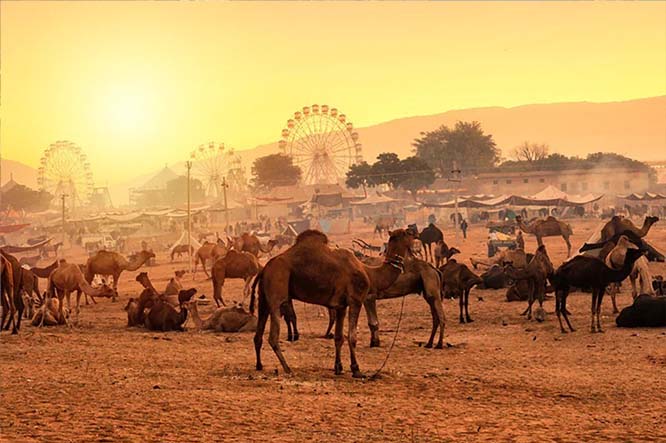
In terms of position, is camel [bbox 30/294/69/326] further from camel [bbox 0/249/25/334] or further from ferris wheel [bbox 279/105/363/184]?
ferris wheel [bbox 279/105/363/184]

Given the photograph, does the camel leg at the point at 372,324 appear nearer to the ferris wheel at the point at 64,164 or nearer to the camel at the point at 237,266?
the camel at the point at 237,266

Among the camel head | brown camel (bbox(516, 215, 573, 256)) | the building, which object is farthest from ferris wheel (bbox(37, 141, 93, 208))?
the camel head

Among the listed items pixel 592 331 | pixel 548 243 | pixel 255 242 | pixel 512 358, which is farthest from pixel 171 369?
pixel 548 243

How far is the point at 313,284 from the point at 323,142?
111 metres

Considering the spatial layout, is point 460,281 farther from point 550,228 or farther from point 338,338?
point 550,228

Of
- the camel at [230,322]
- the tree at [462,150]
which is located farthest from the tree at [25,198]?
the camel at [230,322]

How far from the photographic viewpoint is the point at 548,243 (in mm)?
53625

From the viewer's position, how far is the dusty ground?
9.29 meters

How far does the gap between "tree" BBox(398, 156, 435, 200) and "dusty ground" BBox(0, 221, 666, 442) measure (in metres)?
90.7

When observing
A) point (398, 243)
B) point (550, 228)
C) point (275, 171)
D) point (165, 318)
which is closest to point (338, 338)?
point (398, 243)

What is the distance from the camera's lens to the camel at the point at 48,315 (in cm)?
1959

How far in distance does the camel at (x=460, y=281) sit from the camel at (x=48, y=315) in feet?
28.8

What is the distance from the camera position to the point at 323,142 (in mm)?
123938

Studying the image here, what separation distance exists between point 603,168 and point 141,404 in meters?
117
